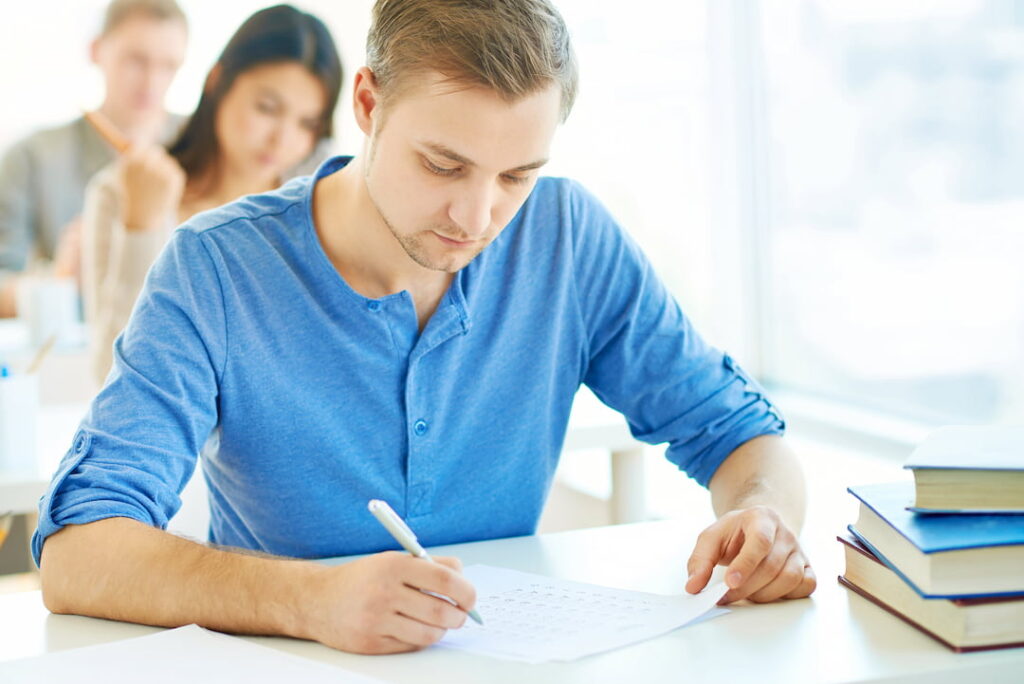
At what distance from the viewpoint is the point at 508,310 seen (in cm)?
136

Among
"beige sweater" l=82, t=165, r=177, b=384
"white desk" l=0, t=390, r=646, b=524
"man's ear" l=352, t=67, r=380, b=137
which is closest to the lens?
"man's ear" l=352, t=67, r=380, b=137

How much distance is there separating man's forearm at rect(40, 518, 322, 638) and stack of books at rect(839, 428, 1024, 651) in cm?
48

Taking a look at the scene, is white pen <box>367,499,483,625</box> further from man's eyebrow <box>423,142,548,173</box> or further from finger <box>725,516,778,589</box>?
man's eyebrow <box>423,142,548,173</box>

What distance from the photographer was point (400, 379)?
127 centimetres

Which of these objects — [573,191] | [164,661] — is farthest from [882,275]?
[164,661]

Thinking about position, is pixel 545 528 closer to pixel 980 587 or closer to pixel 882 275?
pixel 882 275

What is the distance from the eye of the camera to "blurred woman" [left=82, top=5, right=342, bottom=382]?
302cm

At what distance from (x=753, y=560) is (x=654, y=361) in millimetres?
444

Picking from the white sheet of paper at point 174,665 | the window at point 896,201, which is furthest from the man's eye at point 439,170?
the window at point 896,201

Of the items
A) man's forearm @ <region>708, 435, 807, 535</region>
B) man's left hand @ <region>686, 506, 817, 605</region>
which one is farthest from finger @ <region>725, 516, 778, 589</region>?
man's forearm @ <region>708, 435, 807, 535</region>

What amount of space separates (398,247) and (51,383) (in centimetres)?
214

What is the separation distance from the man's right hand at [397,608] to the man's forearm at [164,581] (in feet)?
0.15

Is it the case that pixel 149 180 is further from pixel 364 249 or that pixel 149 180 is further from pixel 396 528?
pixel 396 528

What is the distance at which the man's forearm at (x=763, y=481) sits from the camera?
121 centimetres
